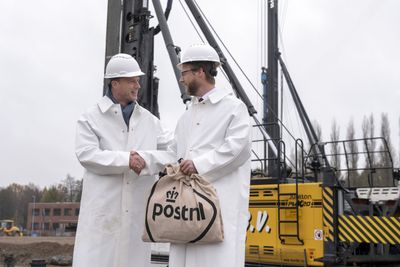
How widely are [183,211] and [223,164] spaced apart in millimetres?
382

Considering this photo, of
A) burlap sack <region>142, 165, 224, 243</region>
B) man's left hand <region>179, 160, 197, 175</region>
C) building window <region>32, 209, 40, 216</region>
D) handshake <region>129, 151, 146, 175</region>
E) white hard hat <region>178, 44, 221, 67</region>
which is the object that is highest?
building window <region>32, 209, 40, 216</region>

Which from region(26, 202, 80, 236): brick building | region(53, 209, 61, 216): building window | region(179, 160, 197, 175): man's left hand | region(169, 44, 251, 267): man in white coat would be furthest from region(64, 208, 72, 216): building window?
region(179, 160, 197, 175): man's left hand

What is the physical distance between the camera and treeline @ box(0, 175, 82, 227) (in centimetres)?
9250

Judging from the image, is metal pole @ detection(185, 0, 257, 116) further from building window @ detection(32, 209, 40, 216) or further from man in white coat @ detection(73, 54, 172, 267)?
building window @ detection(32, 209, 40, 216)

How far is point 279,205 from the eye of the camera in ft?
24.5

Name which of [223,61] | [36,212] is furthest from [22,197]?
[223,61]

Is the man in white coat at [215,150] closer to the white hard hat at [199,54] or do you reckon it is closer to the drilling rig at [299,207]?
the white hard hat at [199,54]

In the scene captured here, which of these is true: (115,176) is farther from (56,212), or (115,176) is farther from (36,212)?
(36,212)

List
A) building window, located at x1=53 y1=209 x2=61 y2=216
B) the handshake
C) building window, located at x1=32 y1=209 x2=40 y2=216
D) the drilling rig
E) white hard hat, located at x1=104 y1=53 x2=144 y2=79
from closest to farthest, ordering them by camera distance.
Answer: the handshake → white hard hat, located at x1=104 y1=53 x2=144 y2=79 → the drilling rig → building window, located at x1=53 y1=209 x2=61 y2=216 → building window, located at x1=32 y1=209 x2=40 y2=216

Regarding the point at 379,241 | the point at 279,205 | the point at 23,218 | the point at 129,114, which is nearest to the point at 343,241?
the point at 379,241

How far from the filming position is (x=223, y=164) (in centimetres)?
310

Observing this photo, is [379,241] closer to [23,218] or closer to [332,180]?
[332,180]

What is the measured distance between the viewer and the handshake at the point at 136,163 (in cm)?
351

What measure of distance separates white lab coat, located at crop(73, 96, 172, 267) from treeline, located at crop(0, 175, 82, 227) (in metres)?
87.6
